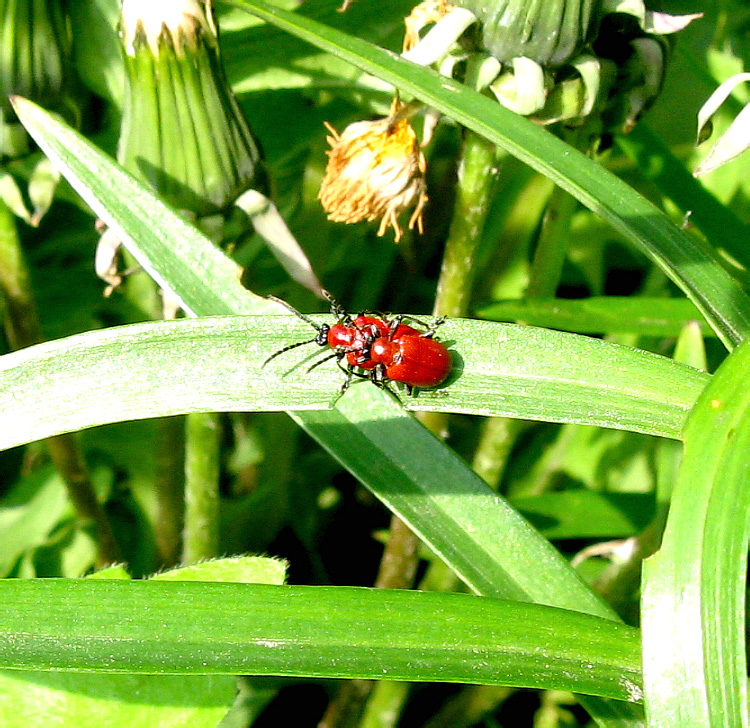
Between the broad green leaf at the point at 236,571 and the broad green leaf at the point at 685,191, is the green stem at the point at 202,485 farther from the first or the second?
the broad green leaf at the point at 685,191

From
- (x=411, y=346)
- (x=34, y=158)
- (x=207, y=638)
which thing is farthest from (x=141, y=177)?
(x=207, y=638)

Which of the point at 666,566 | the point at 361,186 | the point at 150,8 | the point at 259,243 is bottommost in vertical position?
the point at 666,566

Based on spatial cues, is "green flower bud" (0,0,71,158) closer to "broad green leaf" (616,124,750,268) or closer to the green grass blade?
the green grass blade

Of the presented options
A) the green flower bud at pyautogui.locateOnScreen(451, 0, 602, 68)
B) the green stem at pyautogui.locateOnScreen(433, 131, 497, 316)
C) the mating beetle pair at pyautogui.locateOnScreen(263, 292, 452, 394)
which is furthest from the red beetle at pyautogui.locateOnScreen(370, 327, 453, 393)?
the green flower bud at pyautogui.locateOnScreen(451, 0, 602, 68)

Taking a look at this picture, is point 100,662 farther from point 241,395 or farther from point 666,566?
point 666,566

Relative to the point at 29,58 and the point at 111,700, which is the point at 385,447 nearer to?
the point at 111,700

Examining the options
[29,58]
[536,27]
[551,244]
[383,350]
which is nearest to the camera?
[536,27]

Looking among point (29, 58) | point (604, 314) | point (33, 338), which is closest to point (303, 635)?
point (604, 314)

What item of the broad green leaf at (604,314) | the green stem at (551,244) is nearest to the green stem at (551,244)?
the green stem at (551,244)
